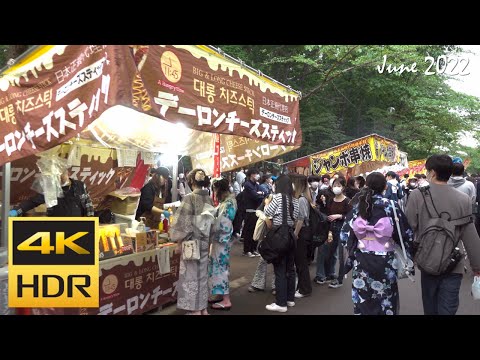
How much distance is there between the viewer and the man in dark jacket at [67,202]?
15.1 ft

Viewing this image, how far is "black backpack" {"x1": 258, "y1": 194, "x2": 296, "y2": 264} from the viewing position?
5344 millimetres

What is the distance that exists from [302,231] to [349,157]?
361 inches

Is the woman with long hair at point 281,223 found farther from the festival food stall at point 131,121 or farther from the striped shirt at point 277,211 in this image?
Result: the festival food stall at point 131,121

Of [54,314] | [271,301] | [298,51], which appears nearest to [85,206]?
[54,314]

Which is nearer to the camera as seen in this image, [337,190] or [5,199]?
[5,199]

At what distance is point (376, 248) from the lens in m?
3.95

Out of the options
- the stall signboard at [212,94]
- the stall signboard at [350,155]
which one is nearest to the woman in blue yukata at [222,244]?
the stall signboard at [212,94]

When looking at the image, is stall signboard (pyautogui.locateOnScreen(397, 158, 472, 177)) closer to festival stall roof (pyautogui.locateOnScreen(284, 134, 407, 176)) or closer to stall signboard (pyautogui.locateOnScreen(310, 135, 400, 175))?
festival stall roof (pyautogui.locateOnScreen(284, 134, 407, 176))

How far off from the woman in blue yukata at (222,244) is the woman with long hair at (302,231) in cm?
97

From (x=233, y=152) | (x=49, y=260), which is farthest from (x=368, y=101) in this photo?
(x=49, y=260)

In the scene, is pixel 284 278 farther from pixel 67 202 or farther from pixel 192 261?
pixel 67 202

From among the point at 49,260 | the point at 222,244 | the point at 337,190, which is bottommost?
the point at 222,244

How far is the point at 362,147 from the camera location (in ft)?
47.6

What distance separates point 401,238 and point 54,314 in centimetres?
367
